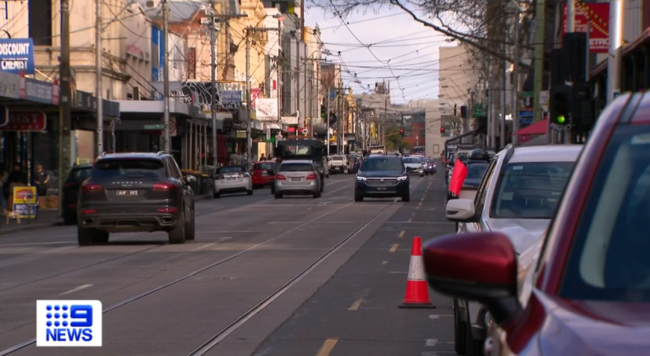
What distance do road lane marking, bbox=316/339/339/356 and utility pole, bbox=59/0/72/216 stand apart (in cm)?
2352

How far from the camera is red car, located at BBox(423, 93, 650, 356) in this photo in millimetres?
3080

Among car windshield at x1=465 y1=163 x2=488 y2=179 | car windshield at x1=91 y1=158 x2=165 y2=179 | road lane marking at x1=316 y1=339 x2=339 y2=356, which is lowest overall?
road lane marking at x1=316 y1=339 x2=339 y2=356

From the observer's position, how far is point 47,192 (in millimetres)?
39125

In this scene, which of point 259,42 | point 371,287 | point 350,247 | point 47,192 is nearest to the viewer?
point 371,287

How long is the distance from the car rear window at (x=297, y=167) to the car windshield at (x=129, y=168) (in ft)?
80.2

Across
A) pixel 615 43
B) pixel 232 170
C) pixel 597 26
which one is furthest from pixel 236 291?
pixel 232 170

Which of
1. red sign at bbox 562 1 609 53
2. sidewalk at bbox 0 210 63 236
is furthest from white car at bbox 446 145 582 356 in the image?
sidewalk at bbox 0 210 63 236

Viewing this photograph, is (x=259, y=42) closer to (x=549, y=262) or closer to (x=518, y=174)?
(x=518, y=174)

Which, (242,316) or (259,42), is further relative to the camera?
(259,42)

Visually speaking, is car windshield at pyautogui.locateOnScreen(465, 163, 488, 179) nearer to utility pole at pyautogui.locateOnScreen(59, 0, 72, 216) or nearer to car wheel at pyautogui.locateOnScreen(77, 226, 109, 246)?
car wheel at pyautogui.locateOnScreen(77, 226, 109, 246)

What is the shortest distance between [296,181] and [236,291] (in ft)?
A: 102

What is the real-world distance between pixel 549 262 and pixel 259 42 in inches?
3561

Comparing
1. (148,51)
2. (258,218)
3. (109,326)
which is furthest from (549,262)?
(148,51)

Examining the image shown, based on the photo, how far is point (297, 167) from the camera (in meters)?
45.5
